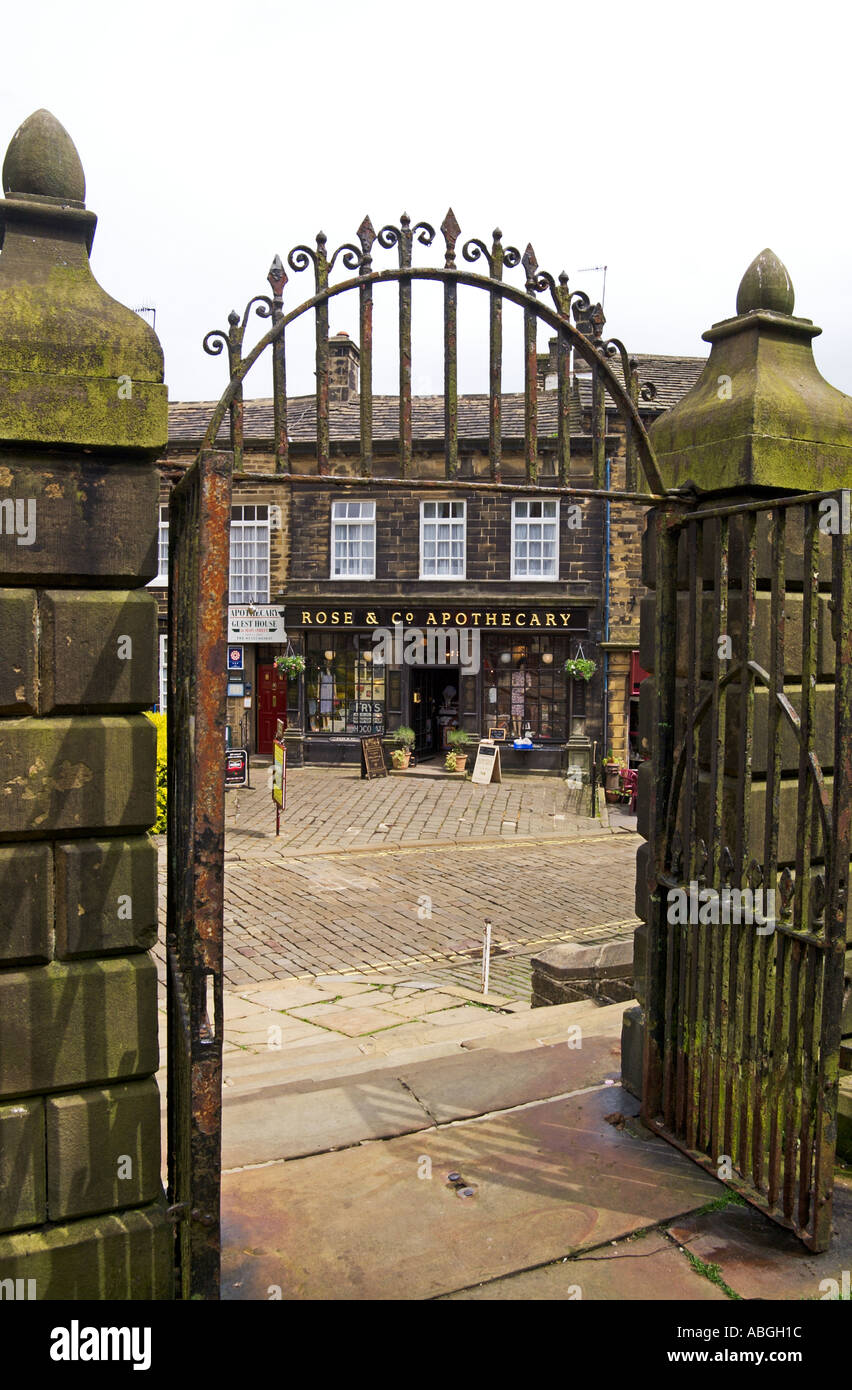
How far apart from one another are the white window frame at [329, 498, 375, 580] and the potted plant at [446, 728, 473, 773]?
4.17m

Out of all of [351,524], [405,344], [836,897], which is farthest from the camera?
[351,524]

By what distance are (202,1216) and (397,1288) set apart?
0.92 m

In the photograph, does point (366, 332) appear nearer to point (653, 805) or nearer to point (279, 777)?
point (653, 805)

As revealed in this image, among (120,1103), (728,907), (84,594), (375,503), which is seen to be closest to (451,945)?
(728,907)

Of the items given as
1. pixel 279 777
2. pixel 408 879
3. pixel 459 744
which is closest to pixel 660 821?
pixel 408 879

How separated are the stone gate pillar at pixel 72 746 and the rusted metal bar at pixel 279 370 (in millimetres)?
604

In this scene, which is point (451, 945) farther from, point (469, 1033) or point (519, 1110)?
point (519, 1110)

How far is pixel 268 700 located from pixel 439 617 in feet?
15.7

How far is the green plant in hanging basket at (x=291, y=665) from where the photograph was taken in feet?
75.1

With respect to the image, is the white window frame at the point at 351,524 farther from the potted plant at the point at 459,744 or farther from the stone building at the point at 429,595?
the potted plant at the point at 459,744

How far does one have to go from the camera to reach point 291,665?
22891 mm

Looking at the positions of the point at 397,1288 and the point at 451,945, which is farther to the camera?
the point at 451,945

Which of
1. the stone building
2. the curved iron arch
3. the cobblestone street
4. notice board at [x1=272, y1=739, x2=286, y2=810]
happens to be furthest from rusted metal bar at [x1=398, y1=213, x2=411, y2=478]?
the stone building
